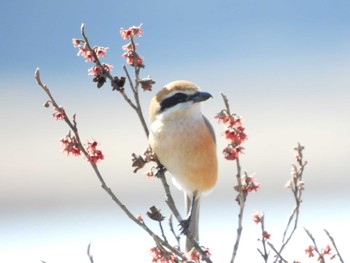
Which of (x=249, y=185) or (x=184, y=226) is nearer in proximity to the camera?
(x=249, y=185)

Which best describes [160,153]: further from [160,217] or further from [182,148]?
[160,217]

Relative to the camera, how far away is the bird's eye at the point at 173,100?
281 cm

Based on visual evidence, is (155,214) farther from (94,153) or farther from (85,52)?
(85,52)

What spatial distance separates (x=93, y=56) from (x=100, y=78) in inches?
2.5

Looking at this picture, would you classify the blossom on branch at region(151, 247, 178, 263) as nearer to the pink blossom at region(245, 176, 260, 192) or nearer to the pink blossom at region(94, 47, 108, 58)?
the pink blossom at region(245, 176, 260, 192)

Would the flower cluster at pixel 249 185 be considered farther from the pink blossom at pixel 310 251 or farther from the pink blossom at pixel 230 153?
the pink blossom at pixel 310 251

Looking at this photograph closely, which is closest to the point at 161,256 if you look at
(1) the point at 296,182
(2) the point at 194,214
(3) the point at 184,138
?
(1) the point at 296,182

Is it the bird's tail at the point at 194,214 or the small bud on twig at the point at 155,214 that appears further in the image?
the bird's tail at the point at 194,214

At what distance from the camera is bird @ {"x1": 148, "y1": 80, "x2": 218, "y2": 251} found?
2.78 m

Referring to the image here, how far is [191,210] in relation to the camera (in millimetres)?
3000

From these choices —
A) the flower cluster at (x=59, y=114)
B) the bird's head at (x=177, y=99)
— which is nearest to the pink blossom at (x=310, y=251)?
the bird's head at (x=177, y=99)

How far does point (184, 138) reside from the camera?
113 inches

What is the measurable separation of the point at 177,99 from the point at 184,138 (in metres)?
0.15

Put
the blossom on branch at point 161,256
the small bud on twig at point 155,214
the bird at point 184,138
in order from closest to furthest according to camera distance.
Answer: the blossom on branch at point 161,256, the small bud on twig at point 155,214, the bird at point 184,138
